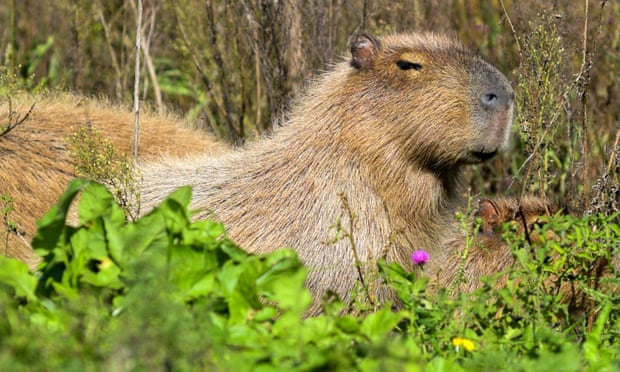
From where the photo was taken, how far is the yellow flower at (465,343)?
2667 millimetres

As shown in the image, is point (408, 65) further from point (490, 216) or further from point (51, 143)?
point (51, 143)

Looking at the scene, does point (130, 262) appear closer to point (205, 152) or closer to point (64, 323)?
point (64, 323)

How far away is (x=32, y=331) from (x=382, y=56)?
82.8 inches

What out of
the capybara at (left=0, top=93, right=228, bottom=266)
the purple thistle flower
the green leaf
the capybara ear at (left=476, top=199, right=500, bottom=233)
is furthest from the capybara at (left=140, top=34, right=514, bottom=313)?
the green leaf

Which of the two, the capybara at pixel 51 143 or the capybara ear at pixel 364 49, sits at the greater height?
the capybara ear at pixel 364 49

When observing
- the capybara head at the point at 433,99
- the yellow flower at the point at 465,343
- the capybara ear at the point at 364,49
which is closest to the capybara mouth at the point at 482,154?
the capybara head at the point at 433,99

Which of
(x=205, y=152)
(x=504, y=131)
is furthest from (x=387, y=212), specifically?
(x=205, y=152)

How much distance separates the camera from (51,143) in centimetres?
447

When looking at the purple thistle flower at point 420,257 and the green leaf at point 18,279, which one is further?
the purple thistle flower at point 420,257

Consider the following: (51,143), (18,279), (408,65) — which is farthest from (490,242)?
(18,279)

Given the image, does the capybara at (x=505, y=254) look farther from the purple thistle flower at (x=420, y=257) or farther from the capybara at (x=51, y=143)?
the capybara at (x=51, y=143)

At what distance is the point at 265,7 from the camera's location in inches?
212

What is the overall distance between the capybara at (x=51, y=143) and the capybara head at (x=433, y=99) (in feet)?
4.46

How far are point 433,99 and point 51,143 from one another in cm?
186
